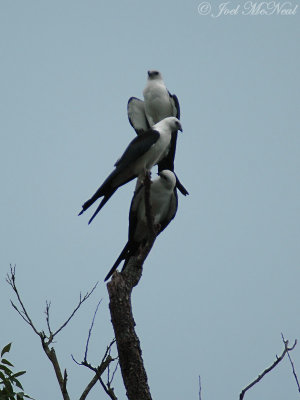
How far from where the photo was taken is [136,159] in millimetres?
5156

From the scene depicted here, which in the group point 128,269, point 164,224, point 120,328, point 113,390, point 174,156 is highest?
point 174,156

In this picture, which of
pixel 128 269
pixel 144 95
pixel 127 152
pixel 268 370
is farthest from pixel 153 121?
pixel 268 370

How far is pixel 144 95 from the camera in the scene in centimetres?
717

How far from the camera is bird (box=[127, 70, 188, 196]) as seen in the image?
6977mm

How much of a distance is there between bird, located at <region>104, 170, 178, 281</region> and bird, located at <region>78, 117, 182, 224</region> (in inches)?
6.0

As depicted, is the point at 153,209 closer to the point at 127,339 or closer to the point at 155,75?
the point at 127,339


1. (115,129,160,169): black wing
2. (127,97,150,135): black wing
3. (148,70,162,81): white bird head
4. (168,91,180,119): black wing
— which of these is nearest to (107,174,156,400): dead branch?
(115,129,160,169): black wing

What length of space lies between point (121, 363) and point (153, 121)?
4059 mm

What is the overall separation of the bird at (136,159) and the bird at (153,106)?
1300 millimetres

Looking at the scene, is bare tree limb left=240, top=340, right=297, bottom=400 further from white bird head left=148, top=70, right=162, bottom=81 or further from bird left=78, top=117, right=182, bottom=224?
white bird head left=148, top=70, right=162, bottom=81

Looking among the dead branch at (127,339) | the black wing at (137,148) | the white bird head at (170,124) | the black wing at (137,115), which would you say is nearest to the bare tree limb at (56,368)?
the dead branch at (127,339)

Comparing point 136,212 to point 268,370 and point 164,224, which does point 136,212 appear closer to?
point 164,224

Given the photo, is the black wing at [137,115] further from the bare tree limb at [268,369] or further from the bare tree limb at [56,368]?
the bare tree limb at [268,369]

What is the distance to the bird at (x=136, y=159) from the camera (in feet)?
16.4
